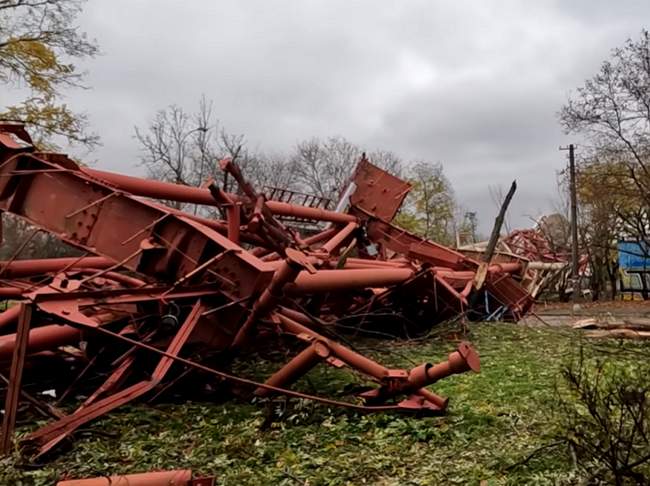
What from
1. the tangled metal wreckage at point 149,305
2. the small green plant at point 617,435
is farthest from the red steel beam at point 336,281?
the small green plant at point 617,435

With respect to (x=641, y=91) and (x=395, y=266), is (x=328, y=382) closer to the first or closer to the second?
(x=395, y=266)

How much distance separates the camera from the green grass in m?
3.42

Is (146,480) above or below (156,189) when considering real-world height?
below

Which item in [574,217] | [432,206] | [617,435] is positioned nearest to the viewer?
[617,435]

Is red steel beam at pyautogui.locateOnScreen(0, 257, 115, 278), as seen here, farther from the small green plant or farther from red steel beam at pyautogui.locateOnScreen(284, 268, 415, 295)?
the small green plant

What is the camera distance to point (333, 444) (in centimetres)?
401

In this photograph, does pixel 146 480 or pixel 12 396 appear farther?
pixel 12 396

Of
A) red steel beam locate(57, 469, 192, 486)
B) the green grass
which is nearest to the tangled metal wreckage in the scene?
the green grass

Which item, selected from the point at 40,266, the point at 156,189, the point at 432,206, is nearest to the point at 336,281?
the point at 156,189

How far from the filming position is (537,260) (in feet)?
73.3

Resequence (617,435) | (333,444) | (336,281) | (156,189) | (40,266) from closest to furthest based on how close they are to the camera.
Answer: (617,435)
(333,444)
(336,281)
(156,189)
(40,266)

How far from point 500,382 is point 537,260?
58.1 feet

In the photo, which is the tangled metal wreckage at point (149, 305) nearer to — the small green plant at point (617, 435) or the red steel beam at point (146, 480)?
the red steel beam at point (146, 480)

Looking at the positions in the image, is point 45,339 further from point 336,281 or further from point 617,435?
point 617,435
